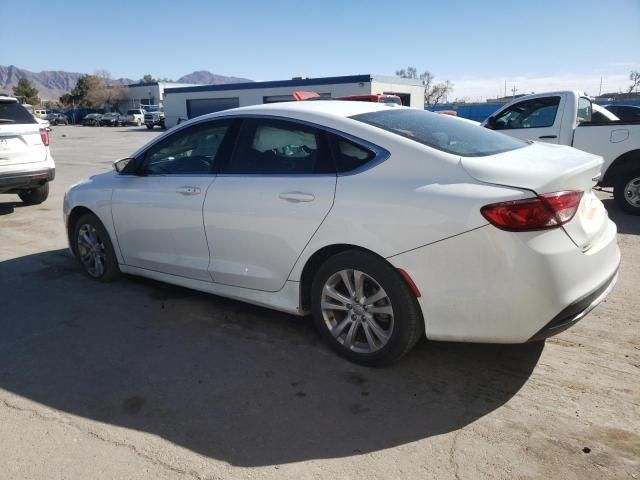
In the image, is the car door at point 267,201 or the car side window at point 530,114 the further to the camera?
the car side window at point 530,114

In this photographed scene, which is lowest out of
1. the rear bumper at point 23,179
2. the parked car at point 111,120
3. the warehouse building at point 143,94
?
the rear bumper at point 23,179

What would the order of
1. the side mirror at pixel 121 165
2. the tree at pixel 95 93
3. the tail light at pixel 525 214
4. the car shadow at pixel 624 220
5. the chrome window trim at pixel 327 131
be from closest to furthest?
the tail light at pixel 525 214 < the chrome window trim at pixel 327 131 < the side mirror at pixel 121 165 < the car shadow at pixel 624 220 < the tree at pixel 95 93

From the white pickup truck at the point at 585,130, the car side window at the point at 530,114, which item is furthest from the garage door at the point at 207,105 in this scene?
the white pickup truck at the point at 585,130

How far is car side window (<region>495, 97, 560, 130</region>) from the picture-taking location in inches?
311

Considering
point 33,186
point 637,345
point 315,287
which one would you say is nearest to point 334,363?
point 315,287

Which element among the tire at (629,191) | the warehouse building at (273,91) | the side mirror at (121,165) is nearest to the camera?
the side mirror at (121,165)

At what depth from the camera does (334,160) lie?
10.6ft

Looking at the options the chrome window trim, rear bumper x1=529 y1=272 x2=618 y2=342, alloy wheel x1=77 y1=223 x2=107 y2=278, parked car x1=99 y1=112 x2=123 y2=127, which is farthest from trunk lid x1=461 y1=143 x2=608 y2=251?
parked car x1=99 y1=112 x2=123 y2=127

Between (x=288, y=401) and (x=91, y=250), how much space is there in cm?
304

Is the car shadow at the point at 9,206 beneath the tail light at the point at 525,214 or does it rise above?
beneath

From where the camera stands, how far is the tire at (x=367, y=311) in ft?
9.70

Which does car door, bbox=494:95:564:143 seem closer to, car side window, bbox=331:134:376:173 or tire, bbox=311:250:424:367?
car side window, bbox=331:134:376:173

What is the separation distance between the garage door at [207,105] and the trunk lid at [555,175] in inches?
1676

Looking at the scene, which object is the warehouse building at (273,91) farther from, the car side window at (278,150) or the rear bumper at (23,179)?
the car side window at (278,150)
